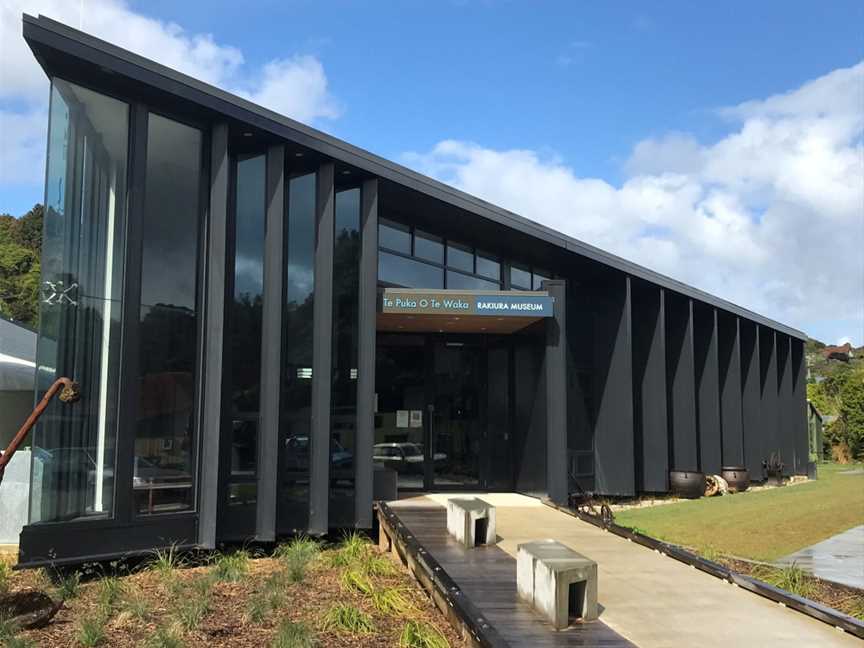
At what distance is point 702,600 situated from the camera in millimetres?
7129

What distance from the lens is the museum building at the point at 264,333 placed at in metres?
9.35

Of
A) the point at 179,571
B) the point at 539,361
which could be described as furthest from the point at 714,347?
the point at 179,571

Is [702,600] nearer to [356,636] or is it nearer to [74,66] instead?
[356,636]

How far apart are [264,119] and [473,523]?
20.5ft

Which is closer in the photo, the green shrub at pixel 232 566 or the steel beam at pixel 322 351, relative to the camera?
the green shrub at pixel 232 566

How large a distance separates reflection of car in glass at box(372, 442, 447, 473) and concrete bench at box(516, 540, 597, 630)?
28.6 ft

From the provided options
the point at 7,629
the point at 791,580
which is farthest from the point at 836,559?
the point at 7,629

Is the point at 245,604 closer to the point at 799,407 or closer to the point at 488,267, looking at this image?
the point at 488,267

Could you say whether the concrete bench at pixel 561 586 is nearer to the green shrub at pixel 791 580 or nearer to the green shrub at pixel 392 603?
the green shrub at pixel 392 603

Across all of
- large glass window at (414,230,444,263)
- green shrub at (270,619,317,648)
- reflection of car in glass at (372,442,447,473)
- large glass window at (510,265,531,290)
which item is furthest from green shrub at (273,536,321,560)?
large glass window at (510,265,531,290)

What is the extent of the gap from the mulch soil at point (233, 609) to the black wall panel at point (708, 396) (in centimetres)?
1312

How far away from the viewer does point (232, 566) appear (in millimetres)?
9789

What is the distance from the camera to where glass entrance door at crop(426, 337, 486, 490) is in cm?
1611

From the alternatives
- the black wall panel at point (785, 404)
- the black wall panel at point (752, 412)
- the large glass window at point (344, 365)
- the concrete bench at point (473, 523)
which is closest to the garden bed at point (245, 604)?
the concrete bench at point (473, 523)
